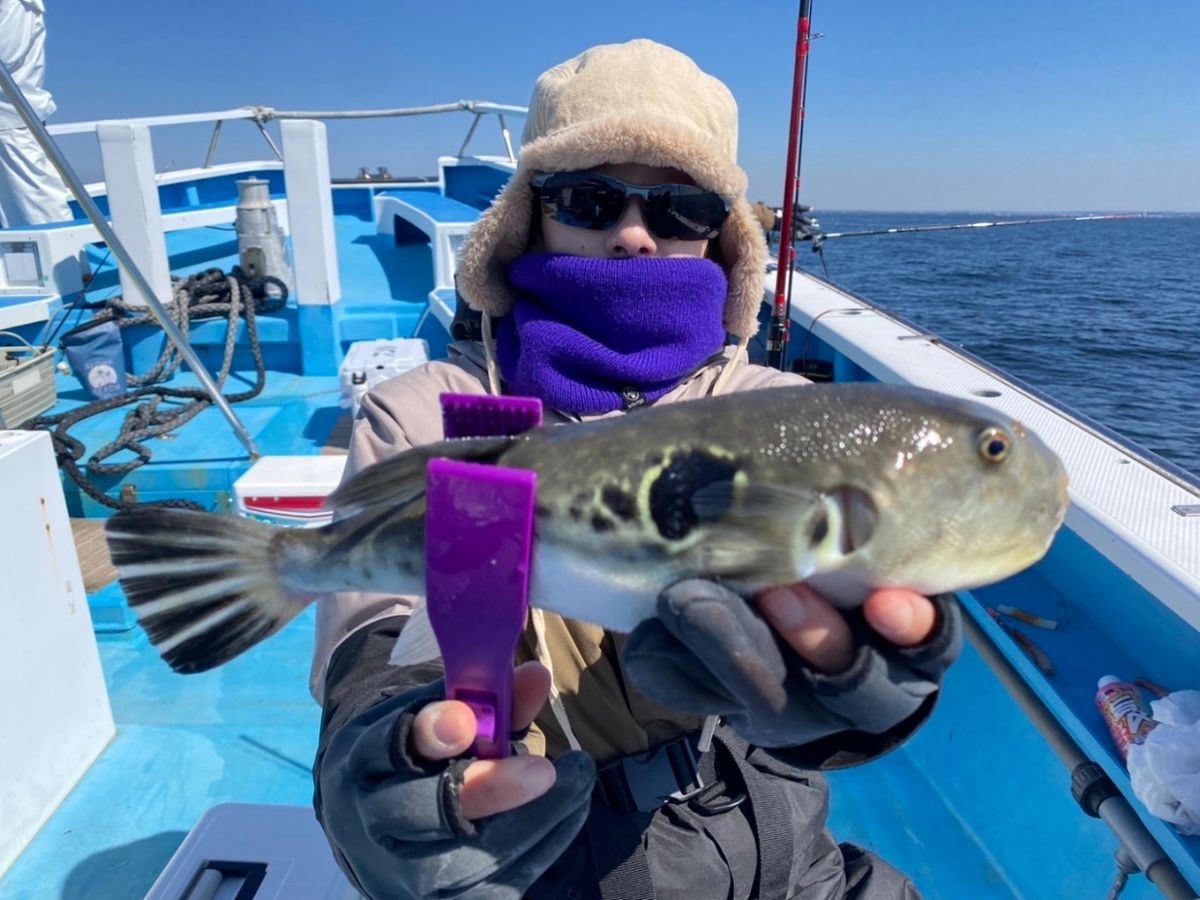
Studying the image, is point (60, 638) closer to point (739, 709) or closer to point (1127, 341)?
point (739, 709)

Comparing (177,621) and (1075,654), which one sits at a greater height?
(177,621)

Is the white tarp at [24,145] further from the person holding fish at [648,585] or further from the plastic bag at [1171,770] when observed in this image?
the plastic bag at [1171,770]

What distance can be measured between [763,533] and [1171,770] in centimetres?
194

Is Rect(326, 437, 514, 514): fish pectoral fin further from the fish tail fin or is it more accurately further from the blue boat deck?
the blue boat deck

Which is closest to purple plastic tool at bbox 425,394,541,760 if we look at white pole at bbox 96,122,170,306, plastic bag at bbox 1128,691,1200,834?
plastic bag at bbox 1128,691,1200,834

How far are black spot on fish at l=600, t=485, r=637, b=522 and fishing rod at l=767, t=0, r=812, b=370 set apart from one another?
13.4 feet

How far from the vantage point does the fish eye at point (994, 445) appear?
136 cm

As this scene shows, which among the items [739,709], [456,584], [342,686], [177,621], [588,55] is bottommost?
[342,686]

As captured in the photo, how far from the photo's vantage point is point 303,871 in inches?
97.3

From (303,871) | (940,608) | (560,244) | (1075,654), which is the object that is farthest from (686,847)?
(1075,654)

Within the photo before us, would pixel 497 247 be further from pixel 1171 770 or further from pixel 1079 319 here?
pixel 1079 319

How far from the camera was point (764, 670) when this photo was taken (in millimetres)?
1321

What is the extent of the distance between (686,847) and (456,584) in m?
1.12

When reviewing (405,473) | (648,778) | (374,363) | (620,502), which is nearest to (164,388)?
(374,363)
